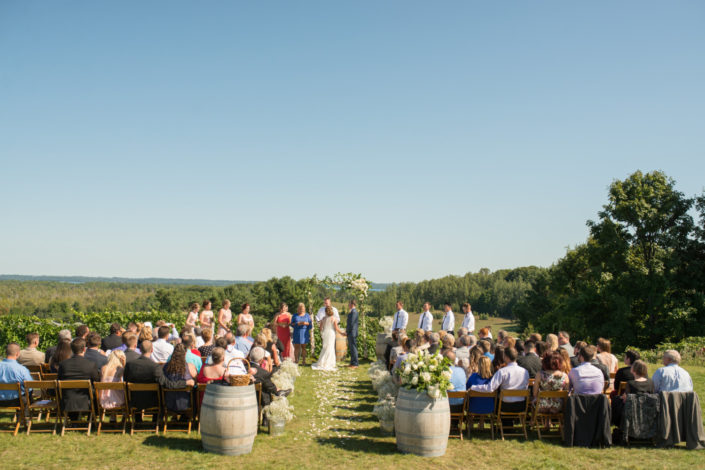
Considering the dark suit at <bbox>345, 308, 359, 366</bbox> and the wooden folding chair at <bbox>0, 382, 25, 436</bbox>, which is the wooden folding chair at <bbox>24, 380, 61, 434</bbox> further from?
the dark suit at <bbox>345, 308, 359, 366</bbox>

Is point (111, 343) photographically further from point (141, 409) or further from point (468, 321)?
point (468, 321)

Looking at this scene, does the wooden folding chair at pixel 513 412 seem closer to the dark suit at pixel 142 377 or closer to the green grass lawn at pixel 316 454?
the green grass lawn at pixel 316 454

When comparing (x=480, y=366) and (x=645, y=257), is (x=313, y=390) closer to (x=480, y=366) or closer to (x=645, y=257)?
(x=480, y=366)

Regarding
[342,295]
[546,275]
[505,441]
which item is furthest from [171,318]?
[546,275]

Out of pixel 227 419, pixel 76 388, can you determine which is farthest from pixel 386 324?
pixel 76 388

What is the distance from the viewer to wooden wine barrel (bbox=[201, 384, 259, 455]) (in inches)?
257

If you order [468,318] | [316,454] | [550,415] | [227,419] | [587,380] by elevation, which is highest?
[468,318]

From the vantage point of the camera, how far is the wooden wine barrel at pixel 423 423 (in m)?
6.63

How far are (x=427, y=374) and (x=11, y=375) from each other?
662cm

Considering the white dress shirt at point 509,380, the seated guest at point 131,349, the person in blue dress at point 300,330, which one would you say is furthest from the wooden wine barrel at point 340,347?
the white dress shirt at point 509,380

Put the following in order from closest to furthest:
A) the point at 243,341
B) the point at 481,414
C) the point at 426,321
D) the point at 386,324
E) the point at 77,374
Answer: the point at 481,414
the point at 77,374
the point at 243,341
the point at 426,321
the point at 386,324

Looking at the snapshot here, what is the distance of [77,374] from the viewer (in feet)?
25.4

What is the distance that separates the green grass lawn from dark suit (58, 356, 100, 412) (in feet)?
1.50

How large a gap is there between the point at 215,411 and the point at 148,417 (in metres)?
2.94
